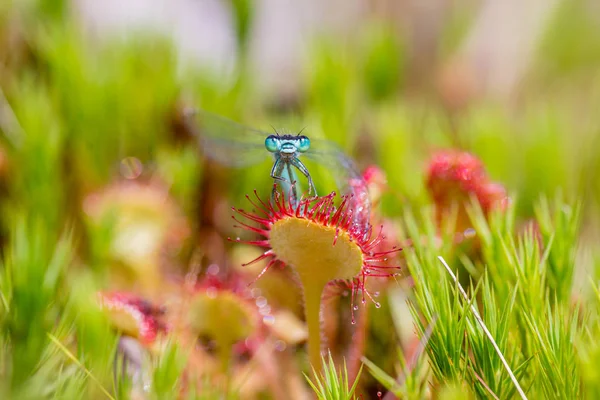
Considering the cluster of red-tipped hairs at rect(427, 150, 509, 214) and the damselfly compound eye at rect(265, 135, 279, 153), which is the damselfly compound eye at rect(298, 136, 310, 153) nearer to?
the damselfly compound eye at rect(265, 135, 279, 153)

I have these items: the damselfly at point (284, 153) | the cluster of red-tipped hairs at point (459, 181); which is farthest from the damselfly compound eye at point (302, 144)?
the cluster of red-tipped hairs at point (459, 181)

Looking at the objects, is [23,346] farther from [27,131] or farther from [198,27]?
[198,27]

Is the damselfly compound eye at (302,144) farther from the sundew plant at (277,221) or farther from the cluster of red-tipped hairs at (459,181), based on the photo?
the cluster of red-tipped hairs at (459,181)

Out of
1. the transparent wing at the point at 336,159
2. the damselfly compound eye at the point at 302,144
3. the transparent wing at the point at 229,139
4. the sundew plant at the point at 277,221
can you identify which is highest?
the damselfly compound eye at the point at 302,144

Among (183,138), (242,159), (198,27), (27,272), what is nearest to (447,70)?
(198,27)

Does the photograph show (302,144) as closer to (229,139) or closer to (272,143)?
(272,143)

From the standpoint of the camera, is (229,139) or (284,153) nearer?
(284,153)

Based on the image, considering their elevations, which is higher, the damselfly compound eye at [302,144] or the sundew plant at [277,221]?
the damselfly compound eye at [302,144]

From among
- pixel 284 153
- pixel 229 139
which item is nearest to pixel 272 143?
pixel 284 153
